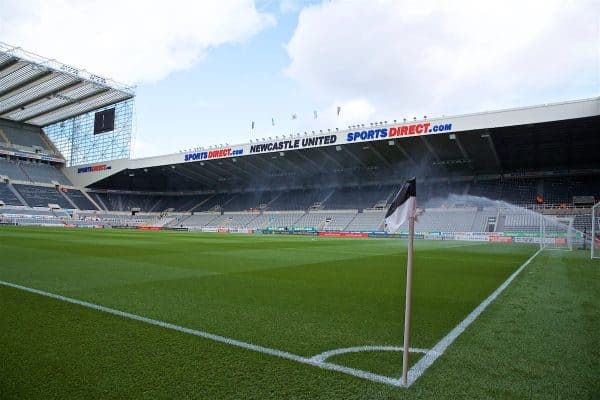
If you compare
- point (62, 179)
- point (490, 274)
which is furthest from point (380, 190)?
point (62, 179)

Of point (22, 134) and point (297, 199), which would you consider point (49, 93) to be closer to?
point (22, 134)

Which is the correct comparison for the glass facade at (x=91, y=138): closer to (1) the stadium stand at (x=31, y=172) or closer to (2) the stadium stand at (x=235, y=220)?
(1) the stadium stand at (x=31, y=172)

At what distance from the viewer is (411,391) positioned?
2.91 m

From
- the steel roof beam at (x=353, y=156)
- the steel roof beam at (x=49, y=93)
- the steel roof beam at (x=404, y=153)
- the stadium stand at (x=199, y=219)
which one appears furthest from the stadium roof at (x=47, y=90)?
the steel roof beam at (x=404, y=153)

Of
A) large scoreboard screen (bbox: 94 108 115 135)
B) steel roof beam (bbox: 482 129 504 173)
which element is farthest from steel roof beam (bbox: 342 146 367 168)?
large scoreboard screen (bbox: 94 108 115 135)

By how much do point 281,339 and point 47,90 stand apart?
2225 inches

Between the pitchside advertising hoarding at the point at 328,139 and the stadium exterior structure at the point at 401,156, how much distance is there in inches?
3.5

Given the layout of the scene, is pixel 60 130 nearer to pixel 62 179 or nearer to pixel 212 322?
pixel 62 179

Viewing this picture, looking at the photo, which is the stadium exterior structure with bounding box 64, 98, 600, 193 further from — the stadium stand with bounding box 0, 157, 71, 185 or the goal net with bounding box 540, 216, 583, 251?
the goal net with bounding box 540, 216, 583, 251

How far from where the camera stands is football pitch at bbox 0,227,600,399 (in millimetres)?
2949

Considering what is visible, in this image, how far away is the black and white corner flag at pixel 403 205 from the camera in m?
3.22

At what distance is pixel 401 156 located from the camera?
43.2 metres

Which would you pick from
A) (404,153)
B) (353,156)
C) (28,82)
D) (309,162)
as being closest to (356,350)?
(404,153)

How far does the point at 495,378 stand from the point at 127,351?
322 centimetres
